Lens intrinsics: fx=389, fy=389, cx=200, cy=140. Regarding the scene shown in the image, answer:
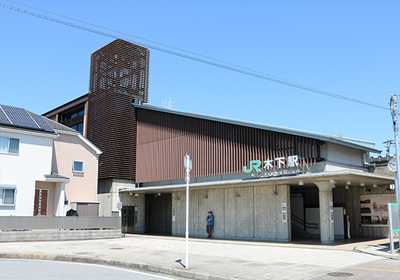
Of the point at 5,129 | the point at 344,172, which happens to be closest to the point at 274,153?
the point at 344,172

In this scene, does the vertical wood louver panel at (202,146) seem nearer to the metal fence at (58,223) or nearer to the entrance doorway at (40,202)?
the metal fence at (58,223)

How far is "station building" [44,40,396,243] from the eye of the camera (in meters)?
20.7

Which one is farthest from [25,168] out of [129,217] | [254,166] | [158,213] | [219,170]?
[254,166]

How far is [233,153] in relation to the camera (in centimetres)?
2477

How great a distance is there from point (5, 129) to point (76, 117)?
44.7 feet

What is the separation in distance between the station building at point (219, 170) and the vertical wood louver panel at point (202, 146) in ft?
0.22

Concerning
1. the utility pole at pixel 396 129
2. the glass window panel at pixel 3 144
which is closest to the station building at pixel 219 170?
the utility pole at pixel 396 129

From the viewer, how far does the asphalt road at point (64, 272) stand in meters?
9.56

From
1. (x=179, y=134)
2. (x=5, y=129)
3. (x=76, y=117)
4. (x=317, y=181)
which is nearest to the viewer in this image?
(x=317, y=181)

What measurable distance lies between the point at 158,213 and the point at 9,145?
15.3 metres

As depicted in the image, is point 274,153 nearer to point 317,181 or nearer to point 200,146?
point 317,181

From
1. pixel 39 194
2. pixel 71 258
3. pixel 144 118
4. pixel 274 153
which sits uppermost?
pixel 144 118

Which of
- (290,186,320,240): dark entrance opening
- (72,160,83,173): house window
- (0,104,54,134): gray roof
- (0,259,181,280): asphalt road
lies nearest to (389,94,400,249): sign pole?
(290,186,320,240): dark entrance opening

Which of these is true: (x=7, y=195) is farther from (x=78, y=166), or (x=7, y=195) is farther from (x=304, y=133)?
(x=304, y=133)
